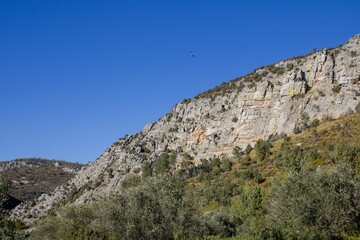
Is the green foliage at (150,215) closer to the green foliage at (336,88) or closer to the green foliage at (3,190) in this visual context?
the green foliage at (3,190)

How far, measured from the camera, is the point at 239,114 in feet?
393

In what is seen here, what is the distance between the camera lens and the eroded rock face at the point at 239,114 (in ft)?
351

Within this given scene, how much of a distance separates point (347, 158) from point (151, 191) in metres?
25.2

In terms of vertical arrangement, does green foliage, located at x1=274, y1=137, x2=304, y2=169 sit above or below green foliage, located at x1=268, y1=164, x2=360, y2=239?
above

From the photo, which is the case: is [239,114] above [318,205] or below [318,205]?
above

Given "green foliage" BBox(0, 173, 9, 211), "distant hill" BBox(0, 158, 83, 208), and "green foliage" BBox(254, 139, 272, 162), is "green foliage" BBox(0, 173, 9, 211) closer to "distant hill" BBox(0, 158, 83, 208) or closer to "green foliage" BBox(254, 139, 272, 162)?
"green foliage" BBox(254, 139, 272, 162)

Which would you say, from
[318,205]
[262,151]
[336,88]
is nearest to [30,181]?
[262,151]

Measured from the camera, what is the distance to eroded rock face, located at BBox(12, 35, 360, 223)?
351ft

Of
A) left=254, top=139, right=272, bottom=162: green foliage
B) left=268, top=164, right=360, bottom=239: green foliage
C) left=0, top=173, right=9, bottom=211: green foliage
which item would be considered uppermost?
left=254, top=139, right=272, bottom=162: green foliage

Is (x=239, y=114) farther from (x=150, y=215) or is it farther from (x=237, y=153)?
(x=150, y=215)

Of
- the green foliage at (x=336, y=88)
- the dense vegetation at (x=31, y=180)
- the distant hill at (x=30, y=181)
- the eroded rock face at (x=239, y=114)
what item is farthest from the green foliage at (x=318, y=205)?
the dense vegetation at (x=31, y=180)

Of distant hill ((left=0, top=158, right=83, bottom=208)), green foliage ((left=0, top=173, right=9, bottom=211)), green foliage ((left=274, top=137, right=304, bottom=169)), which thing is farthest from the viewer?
distant hill ((left=0, top=158, right=83, bottom=208))

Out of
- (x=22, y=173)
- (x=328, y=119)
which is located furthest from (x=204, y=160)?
(x=22, y=173)

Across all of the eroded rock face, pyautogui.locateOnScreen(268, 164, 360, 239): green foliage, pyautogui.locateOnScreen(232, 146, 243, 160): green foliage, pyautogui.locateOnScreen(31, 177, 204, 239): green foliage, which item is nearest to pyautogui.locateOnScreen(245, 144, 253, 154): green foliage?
pyautogui.locateOnScreen(232, 146, 243, 160): green foliage
